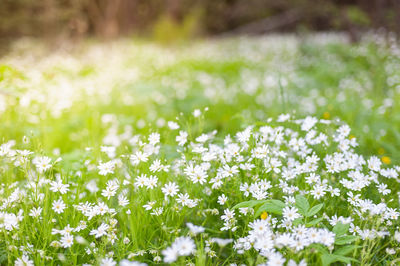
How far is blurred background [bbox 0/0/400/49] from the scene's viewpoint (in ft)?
33.4

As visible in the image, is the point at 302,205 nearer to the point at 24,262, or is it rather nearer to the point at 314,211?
the point at 314,211

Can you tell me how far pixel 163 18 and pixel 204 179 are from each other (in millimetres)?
12738

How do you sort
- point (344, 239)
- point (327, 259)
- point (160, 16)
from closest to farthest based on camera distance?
point (327, 259) < point (344, 239) < point (160, 16)

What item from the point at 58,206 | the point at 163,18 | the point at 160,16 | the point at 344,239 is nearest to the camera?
the point at 344,239

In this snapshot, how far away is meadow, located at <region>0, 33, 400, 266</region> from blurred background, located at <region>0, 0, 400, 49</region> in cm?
482

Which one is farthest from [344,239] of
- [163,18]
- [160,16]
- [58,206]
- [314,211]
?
[160,16]

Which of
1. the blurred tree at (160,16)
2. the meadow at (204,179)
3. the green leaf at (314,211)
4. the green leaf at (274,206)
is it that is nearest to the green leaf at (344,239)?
the meadow at (204,179)

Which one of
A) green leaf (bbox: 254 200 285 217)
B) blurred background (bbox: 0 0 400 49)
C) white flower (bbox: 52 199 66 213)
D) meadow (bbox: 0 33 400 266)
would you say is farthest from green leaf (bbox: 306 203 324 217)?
blurred background (bbox: 0 0 400 49)

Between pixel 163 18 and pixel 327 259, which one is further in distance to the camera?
pixel 163 18

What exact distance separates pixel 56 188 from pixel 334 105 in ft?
10.9

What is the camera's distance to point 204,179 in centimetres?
175

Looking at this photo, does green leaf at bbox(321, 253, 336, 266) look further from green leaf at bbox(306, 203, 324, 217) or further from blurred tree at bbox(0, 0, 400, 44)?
blurred tree at bbox(0, 0, 400, 44)

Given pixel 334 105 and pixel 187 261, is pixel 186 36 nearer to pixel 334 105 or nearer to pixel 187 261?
pixel 334 105

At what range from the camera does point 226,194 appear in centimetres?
179
